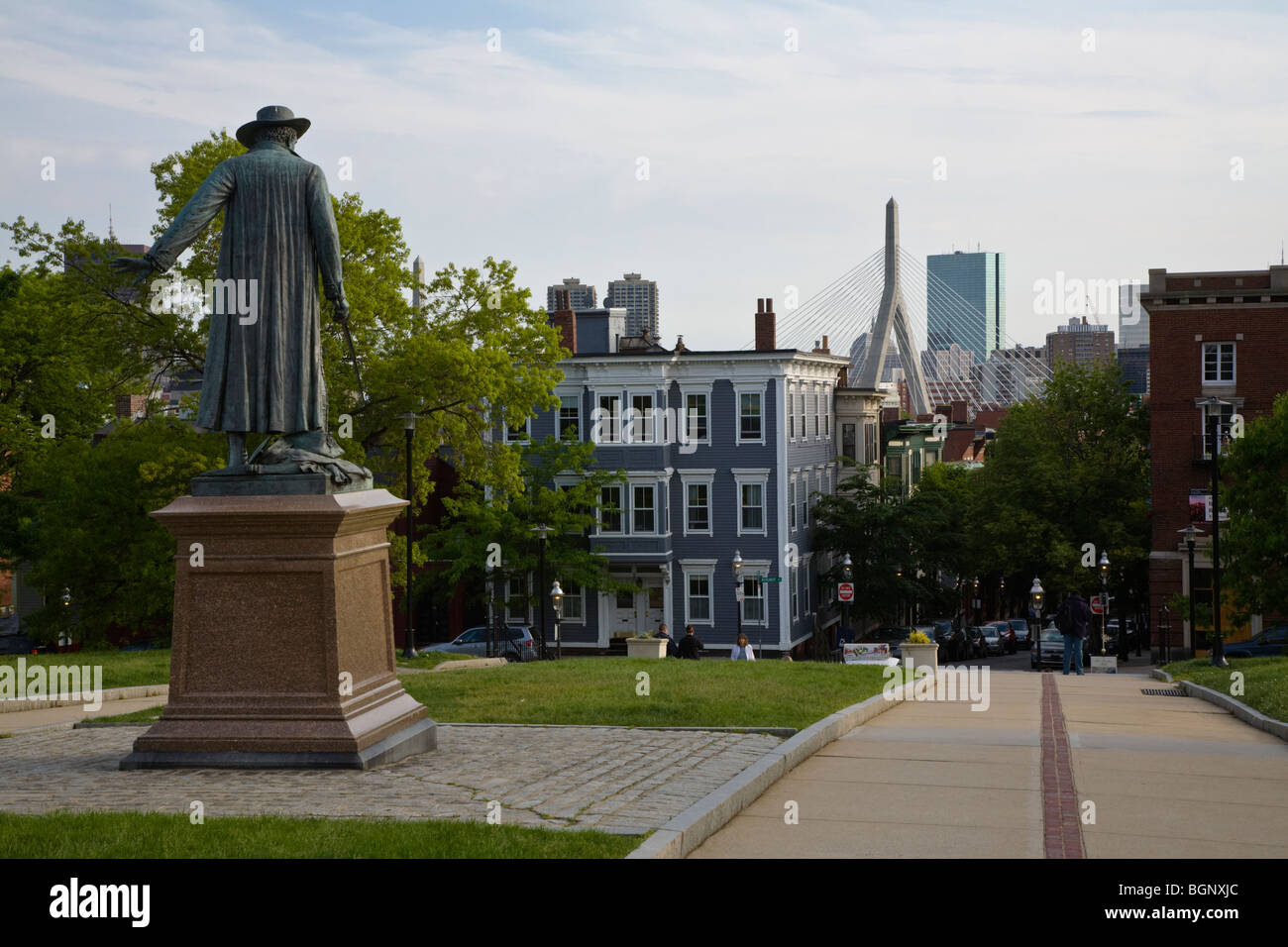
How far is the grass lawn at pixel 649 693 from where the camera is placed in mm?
14070

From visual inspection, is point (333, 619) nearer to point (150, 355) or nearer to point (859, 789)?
point (859, 789)

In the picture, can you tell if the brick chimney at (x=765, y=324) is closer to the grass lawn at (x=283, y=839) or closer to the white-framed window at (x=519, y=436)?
the white-framed window at (x=519, y=436)

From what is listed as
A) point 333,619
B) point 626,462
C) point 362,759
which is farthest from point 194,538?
point 626,462

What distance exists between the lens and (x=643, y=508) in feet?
165

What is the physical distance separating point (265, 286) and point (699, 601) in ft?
132

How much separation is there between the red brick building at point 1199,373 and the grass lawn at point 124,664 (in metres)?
35.0

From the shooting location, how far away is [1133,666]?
47125 millimetres

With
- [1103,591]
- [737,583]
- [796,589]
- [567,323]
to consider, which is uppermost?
[567,323]

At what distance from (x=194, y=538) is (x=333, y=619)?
1281mm

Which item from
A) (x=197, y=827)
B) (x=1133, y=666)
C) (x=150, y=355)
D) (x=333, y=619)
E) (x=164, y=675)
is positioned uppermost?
(x=150, y=355)

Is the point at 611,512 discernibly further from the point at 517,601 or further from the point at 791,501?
the point at 791,501

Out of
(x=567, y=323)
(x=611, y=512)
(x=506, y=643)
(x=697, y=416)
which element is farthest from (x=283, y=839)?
(x=567, y=323)

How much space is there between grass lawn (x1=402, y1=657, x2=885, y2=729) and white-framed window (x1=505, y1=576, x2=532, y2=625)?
25.7m

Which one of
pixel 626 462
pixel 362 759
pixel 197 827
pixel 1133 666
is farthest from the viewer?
pixel 626 462
